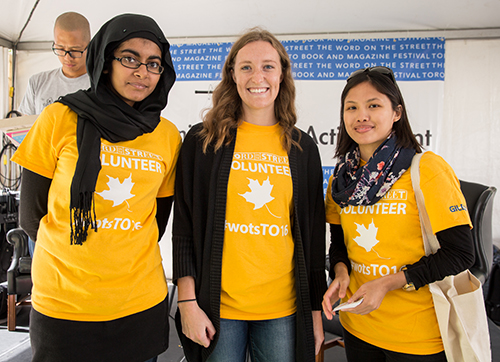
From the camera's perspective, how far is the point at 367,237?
1.17 metres

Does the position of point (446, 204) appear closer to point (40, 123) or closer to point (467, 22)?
point (40, 123)

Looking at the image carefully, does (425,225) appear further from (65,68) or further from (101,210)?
(65,68)

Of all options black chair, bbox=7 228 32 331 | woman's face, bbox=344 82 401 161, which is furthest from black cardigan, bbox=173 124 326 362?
black chair, bbox=7 228 32 331

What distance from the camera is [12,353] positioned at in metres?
2.33

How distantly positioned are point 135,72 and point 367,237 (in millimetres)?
1025

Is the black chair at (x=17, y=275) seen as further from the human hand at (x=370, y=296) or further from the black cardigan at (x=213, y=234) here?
the human hand at (x=370, y=296)

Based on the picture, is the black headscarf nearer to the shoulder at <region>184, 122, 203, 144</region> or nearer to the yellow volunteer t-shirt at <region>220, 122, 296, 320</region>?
the shoulder at <region>184, 122, 203, 144</region>

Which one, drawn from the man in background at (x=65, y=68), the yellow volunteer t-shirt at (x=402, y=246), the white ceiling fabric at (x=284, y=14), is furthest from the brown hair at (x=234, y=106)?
the white ceiling fabric at (x=284, y=14)

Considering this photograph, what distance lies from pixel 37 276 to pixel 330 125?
304 cm

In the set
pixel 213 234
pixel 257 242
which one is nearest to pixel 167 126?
pixel 213 234

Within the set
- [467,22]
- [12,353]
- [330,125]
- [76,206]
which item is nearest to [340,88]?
[330,125]

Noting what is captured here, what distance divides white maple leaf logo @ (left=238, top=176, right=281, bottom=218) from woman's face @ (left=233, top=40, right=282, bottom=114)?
32 centimetres

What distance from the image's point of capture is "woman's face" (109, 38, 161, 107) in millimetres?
1099

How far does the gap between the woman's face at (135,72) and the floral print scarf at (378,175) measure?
84 cm
